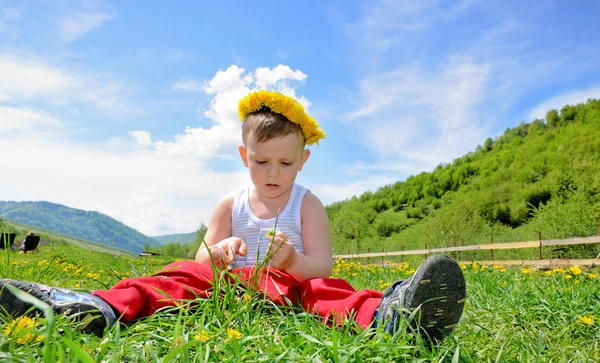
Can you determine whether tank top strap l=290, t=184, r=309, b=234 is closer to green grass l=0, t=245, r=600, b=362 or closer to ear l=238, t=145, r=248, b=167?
ear l=238, t=145, r=248, b=167

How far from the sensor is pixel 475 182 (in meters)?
57.7

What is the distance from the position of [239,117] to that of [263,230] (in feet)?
2.65

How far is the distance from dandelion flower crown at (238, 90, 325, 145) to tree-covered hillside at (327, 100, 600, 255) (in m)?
16.0

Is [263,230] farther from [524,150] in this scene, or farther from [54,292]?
[524,150]

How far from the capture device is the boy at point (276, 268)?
1.72 meters

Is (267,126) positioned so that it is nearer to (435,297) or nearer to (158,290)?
(158,290)

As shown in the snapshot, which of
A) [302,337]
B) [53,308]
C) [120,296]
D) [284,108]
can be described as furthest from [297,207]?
[53,308]

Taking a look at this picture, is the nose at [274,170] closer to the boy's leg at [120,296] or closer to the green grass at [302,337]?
the boy's leg at [120,296]

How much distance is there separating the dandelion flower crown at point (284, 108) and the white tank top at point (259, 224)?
407mm

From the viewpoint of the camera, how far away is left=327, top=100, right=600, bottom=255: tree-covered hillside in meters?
24.2

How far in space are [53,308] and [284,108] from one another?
173 centimetres

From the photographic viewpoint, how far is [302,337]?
60.3 inches

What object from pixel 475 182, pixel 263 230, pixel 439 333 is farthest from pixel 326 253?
pixel 475 182

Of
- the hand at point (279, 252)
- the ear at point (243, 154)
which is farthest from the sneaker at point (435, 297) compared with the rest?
the ear at point (243, 154)
